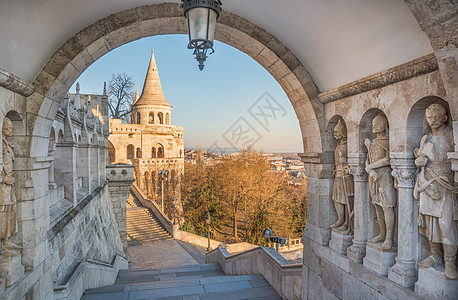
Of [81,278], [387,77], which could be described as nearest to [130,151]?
[81,278]

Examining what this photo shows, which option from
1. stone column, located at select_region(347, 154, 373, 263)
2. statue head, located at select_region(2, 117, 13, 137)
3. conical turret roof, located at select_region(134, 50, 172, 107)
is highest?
conical turret roof, located at select_region(134, 50, 172, 107)

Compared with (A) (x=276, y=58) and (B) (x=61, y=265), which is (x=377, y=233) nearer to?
(A) (x=276, y=58)

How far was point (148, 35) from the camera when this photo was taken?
12.2ft

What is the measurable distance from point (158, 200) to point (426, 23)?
1023 inches

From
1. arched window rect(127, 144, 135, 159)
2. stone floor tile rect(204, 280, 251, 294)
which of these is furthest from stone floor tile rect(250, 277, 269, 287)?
arched window rect(127, 144, 135, 159)

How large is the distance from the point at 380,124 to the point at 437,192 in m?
0.88

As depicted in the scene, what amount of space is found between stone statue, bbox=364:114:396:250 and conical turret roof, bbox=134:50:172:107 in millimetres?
31333

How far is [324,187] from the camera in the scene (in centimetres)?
386

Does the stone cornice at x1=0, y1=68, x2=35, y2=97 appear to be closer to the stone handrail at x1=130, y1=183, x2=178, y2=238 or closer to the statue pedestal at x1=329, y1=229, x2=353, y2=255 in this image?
the statue pedestal at x1=329, y1=229, x2=353, y2=255

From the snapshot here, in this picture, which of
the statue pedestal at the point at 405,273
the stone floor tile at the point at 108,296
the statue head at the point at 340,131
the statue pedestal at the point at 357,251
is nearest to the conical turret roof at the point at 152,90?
the stone floor tile at the point at 108,296

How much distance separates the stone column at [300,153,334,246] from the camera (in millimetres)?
3826

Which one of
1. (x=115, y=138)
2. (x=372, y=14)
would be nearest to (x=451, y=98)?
(x=372, y=14)

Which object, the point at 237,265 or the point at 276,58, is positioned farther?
the point at 237,265

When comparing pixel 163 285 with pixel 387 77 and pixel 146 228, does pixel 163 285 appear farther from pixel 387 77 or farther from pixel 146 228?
pixel 146 228
